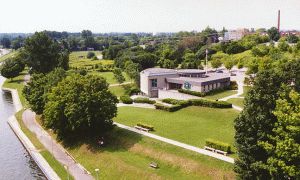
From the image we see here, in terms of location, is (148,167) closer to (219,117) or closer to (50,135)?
(219,117)

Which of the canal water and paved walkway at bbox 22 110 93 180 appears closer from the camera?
paved walkway at bbox 22 110 93 180

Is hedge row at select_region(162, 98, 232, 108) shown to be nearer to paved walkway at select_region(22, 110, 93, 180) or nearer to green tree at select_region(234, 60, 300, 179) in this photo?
paved walkway at select_region(22, 110, 93, 180)

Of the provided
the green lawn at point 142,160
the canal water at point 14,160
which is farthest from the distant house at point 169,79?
the canal water at point 14,160

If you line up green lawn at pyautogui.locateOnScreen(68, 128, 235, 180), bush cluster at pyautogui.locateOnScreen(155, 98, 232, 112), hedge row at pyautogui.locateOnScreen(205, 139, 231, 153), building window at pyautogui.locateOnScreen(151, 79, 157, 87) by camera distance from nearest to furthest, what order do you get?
1. green lawn at pyautogui.locateOnScreen(68, 128, 235, 180)
2. hedge row at pyautogui.locateOnScreen(205, 139, 231, 153)
3. bush cluster at pyautogui.locateOnScreen(155, 98, 232, 112)
4. building window at pyautogui.locateOnScreen(151, 79, 157, 87)

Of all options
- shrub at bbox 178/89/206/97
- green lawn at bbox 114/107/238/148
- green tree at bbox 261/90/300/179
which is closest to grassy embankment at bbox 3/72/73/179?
green lawn at bbox 114/107/238/148

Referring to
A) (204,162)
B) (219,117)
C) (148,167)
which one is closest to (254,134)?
(204,162)

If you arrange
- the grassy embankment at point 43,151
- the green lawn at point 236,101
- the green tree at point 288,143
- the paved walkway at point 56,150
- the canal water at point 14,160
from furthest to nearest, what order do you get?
the green lawn at point 236,101 < the canal water at point 14,160 < the grassy embankment at point 43,151 < the paved walkway at point 56,150 < the green tree at point 288,143

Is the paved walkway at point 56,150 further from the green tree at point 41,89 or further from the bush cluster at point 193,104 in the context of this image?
the bush cluster at point 193,104
